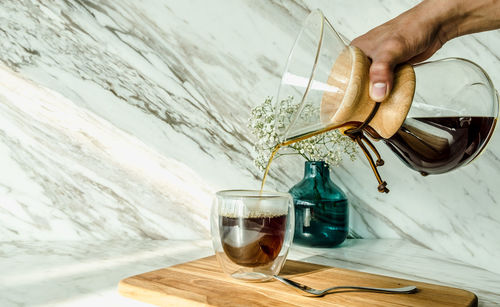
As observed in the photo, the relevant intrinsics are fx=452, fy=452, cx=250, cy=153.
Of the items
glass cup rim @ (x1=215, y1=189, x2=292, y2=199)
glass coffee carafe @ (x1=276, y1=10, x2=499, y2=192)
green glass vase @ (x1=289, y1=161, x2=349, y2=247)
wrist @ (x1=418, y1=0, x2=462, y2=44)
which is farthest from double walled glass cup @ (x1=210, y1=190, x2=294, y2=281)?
wrist @ (x1=418, y1=0, x2=462, y2=44)

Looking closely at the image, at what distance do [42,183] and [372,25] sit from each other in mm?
1018

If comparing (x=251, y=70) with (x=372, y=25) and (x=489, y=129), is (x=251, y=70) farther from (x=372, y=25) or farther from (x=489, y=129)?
(x=489, y=129)

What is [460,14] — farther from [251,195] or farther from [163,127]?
[163,127]

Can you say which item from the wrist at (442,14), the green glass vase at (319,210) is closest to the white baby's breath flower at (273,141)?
the green glass vase at (319,210)

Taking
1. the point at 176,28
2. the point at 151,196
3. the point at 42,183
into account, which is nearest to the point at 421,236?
the point at 151,196

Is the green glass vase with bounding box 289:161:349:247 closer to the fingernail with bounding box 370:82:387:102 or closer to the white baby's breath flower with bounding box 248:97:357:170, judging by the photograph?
the white baby's breath flower with bounding box 248:97:357:170

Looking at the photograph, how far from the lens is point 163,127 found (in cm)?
131

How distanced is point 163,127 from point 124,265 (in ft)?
1.49

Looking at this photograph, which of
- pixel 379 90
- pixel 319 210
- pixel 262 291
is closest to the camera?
pixel 379 90

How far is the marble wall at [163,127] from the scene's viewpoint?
1.21 metres

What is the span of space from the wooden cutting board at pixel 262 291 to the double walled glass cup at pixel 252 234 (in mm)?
36

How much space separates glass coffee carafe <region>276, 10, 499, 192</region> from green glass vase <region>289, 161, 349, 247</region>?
1.45ft

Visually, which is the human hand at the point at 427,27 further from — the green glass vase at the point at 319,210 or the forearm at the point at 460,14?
the green glass vase at the point at 319,210

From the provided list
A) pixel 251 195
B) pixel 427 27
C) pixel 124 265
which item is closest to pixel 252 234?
pixel 251 195
